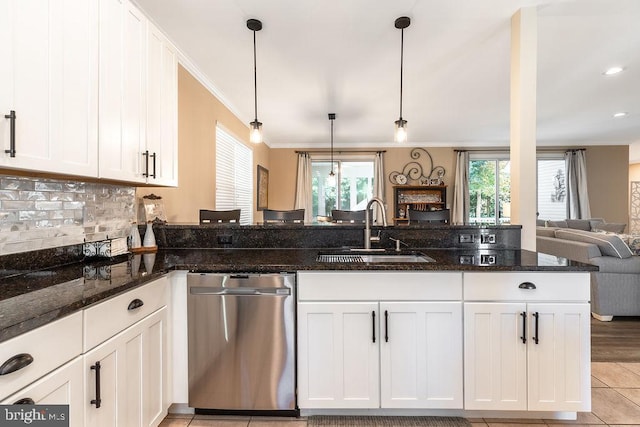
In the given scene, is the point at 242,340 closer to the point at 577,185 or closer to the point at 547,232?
the point at 547,232

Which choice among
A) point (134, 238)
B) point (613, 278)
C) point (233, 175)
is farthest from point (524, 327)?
point (233, 175)

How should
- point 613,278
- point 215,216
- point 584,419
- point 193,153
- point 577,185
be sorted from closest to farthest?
point 584,419
point 215,216
point 193,153
point 613,278
point 577,185

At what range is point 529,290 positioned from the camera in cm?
167

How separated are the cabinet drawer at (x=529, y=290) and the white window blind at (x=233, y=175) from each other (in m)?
3.04

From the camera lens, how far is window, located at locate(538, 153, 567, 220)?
22.8 feet

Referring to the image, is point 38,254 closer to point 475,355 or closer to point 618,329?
point 475,355

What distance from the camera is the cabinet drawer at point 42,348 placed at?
0.86 meters

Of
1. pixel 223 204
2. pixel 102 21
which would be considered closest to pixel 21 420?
pixel 102 21

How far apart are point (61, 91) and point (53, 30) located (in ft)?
0.77

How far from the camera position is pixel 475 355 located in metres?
1.68

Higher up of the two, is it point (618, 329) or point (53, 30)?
point (53, 30)

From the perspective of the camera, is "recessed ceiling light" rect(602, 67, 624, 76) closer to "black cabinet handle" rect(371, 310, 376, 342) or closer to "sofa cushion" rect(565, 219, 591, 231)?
"sofa cushion" rect(565, 219, 591, 231)

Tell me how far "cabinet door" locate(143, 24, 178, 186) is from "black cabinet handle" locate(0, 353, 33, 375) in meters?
1.25

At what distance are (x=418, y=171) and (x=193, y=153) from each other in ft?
16.7
